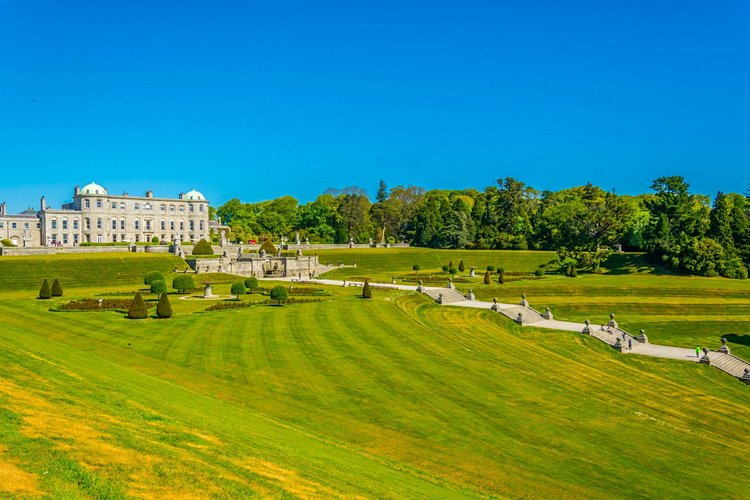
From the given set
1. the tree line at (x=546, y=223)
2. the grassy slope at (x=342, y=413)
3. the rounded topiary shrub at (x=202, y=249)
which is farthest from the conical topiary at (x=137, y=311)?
the tree line at (x=546, y=223)

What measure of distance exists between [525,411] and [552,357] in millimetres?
15937

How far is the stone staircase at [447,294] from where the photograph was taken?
5600 cm

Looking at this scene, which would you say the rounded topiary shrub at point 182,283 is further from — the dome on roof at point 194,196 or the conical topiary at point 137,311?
the dome on roof at point 194,196

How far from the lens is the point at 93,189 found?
10706 cm

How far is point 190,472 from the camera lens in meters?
11.4

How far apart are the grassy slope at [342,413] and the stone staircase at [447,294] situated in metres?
16.8

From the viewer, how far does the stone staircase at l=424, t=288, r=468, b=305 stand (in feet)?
184

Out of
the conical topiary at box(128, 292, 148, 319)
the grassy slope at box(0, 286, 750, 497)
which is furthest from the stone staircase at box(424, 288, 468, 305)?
the conical topiary at box(128, 292, 148, 319)

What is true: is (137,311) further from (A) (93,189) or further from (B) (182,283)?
(A) (93,189)

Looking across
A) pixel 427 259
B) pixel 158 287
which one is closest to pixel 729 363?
pixel 158 287

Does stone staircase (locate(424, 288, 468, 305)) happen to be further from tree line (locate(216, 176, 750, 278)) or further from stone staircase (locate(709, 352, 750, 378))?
tree line (locate(216, 176, 750, 278))

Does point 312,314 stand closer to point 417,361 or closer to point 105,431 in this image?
point 417,361

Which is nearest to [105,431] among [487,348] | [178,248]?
[487,348]

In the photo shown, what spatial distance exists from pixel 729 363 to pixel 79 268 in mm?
64161
